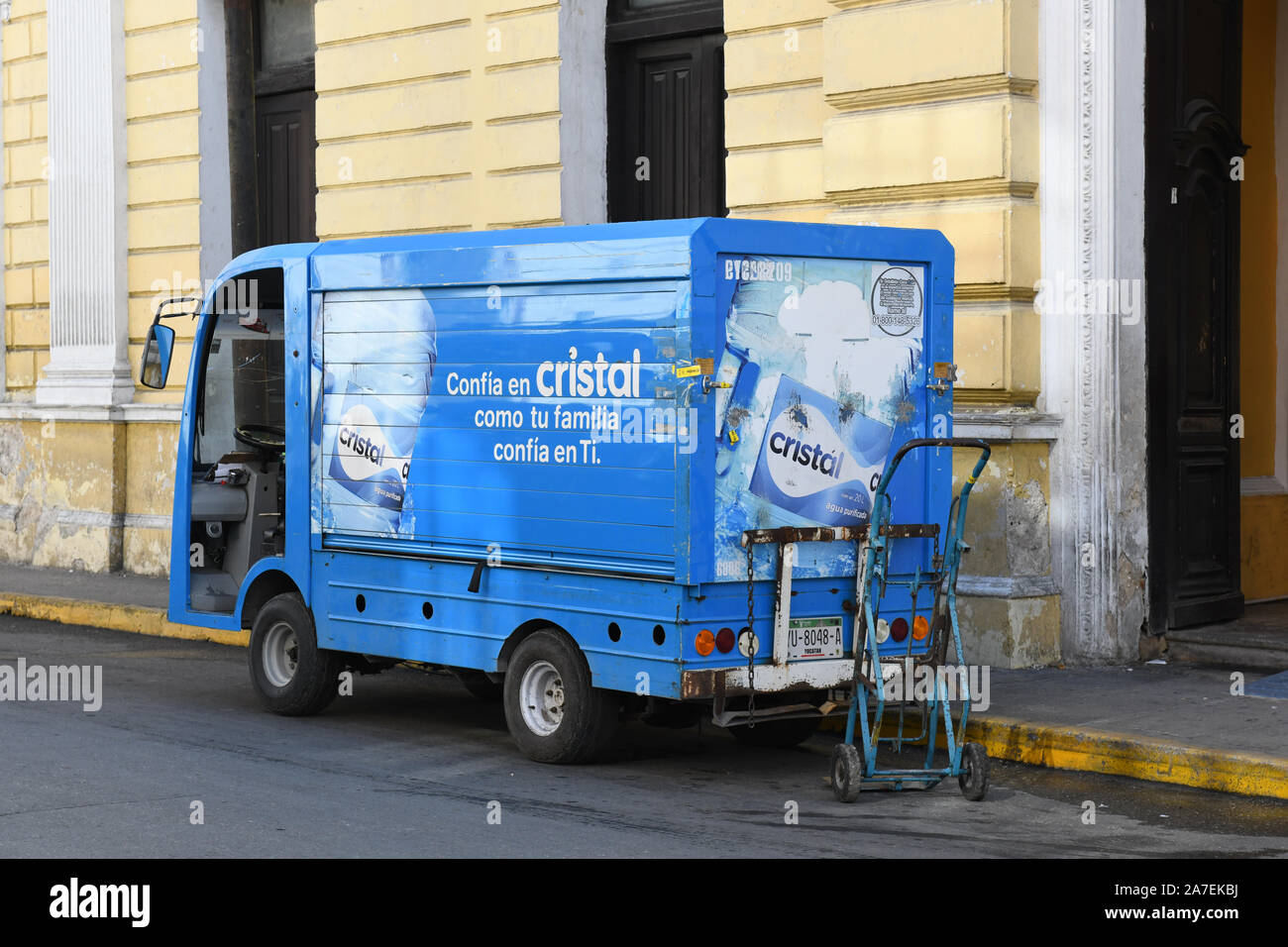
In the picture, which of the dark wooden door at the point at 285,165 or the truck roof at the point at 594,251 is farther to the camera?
the dark wooden door at the point at 285,165

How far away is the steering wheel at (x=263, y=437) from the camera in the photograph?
414 inches

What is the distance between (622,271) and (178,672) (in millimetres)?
5254

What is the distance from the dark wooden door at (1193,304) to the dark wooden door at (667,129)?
346cm

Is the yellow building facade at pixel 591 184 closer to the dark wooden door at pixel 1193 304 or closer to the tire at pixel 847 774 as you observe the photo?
the dark wooden door at pixel 1193 304

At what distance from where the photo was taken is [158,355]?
10.9 m

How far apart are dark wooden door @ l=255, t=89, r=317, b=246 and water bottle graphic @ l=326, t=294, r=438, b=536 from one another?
24.8 feet

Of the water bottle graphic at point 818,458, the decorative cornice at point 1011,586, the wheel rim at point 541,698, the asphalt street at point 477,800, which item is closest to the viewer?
the asphalt street at point 477,800

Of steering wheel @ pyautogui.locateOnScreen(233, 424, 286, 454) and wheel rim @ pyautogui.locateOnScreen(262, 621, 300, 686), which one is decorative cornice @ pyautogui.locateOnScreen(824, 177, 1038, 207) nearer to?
steering wheel @ pyautogui.locateOnScreen(233, 424, 286, 454)

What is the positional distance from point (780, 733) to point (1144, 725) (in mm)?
1824

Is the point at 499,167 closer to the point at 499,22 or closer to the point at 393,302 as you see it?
the point at 499,22

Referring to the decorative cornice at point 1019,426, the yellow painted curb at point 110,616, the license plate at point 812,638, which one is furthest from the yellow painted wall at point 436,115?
the license plate at point 812,638

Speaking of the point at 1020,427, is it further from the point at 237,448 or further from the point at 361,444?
the point at 237,448
